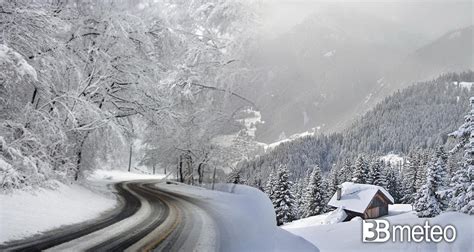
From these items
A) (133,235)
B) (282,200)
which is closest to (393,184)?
(282,200)

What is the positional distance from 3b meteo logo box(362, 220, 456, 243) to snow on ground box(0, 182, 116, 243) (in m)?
8.05

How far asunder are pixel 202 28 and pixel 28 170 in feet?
29.2

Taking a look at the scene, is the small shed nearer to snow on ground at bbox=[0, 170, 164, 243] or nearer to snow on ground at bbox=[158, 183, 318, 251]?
snow on ground at bbox=[158, 183, 318, 251]

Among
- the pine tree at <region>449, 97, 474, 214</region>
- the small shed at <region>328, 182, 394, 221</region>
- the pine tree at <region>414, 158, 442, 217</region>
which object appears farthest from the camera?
the small shed at <region>328, 182, 394, 221</region>

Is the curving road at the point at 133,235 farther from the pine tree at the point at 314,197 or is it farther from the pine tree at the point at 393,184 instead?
the pine tree at the point at 393,184

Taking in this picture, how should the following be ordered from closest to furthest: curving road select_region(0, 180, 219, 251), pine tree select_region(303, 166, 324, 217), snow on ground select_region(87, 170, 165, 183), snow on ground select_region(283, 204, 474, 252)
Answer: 1. snow on ground select_region(283, 204, 474, 252)
2. curving road select_region(0, 180, 219, 251)
3. snow on ground select_region(87, 170, 165, 183)
4. pine tree select_region(303, 166, 324, 217)

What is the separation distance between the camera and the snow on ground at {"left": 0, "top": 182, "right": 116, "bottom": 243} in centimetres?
884

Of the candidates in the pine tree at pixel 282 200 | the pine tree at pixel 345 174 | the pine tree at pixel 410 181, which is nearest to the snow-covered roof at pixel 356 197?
the pine tree at pixel 282 200

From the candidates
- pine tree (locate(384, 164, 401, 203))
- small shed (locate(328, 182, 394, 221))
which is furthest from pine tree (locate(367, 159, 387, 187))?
small shed (locate(328, 182, 394, 221))

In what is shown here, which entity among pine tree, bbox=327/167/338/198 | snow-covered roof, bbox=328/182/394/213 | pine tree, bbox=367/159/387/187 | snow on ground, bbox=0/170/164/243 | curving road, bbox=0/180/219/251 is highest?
pine tree, bbox=367/159/387/187

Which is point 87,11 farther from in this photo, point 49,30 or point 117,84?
point 117,84

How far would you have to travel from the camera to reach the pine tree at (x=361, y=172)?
7506 cm

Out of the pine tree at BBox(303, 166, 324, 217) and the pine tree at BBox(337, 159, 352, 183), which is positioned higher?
the pine tree at BBox(337, 159, 352, 183)

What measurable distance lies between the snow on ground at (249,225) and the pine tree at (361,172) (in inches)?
2314
